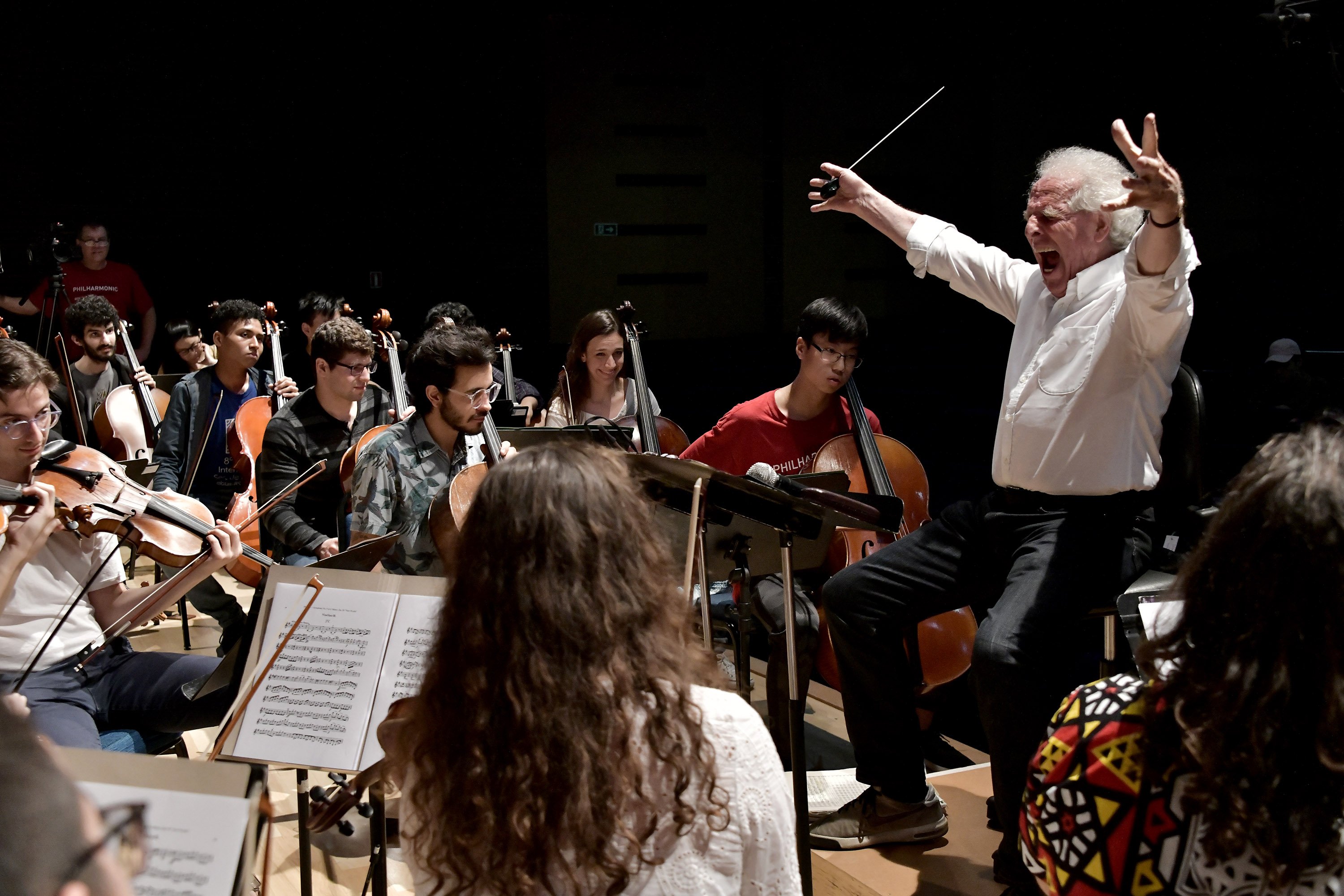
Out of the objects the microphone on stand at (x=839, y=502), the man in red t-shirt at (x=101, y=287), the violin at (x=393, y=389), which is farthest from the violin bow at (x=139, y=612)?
the man in red t-shirt at (x=101, y=287)

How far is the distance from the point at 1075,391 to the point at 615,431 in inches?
63.1

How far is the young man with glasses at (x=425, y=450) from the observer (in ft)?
9.08

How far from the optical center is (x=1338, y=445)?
98 cm

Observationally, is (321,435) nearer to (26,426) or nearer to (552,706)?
(26,426)

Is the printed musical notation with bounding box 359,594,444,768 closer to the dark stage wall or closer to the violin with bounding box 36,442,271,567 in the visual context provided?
the violin with bounding box 36,442,271,567

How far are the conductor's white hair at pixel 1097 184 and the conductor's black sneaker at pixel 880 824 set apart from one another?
1301 millimetres

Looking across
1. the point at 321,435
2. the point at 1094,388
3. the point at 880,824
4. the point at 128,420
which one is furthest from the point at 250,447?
the point at 1094,388

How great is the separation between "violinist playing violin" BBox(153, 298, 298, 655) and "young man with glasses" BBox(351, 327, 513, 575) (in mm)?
1302

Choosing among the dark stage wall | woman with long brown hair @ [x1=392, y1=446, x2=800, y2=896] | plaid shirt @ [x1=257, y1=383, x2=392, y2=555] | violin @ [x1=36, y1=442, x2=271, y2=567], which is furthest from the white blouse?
the dark stage wall

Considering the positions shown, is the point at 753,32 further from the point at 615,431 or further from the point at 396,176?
the point at 615,431

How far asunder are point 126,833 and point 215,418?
3.82 meters

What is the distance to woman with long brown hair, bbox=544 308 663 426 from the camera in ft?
13.3

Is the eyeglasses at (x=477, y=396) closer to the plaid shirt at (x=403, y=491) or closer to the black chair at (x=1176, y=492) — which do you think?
the plaid shirt at (x=403, y=491)

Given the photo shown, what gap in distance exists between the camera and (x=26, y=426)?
2.28m
